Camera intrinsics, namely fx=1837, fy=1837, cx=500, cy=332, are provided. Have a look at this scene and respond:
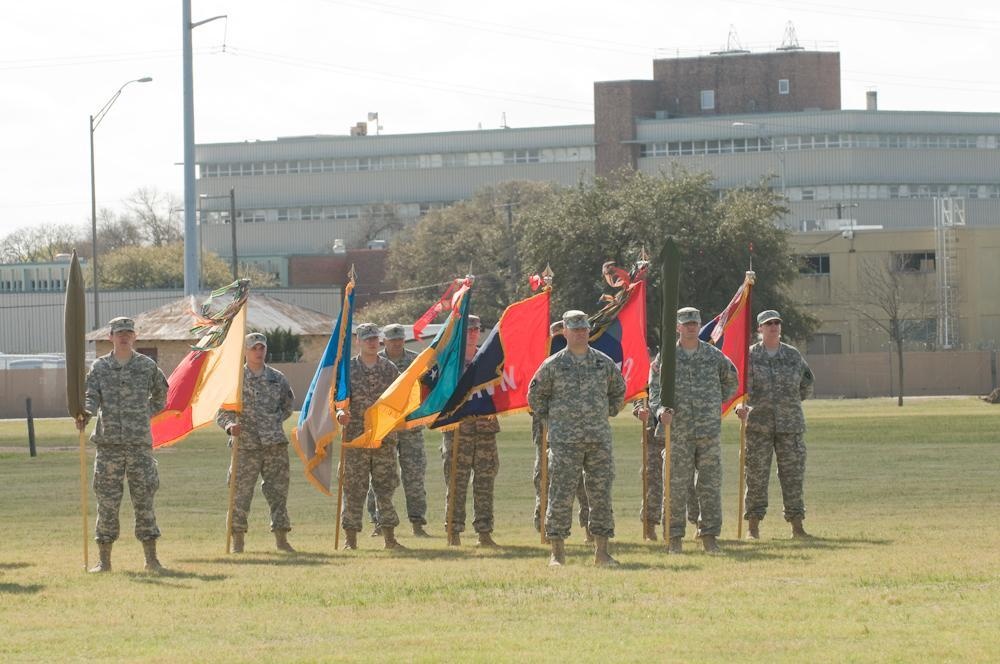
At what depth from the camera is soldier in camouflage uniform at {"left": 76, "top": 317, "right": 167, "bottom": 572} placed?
1555 centimetres

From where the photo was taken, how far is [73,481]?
2978 centimetres

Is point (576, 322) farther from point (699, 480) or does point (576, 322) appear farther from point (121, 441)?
point (121, 441)

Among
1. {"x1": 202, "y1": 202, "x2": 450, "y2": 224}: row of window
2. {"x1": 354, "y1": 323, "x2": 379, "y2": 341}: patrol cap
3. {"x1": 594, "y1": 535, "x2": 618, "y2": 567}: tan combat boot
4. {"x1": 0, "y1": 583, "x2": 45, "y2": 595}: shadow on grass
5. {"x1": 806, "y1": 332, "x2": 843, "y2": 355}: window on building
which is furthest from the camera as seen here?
{"x1": 202, "y1": 202, "x2": 450, "y2": 224}: row of window

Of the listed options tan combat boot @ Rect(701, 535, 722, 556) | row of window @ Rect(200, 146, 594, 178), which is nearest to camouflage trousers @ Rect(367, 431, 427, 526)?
tan combat boot @ Rect(701, 535, 722, 556)

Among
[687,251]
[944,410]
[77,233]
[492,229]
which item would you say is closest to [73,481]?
[944,410]

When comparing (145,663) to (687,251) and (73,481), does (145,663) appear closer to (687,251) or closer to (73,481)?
(73,481)

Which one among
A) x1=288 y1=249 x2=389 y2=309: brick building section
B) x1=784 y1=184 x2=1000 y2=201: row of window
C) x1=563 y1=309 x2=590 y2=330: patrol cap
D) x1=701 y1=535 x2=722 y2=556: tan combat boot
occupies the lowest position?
x1=701 y1=535 x2=722 y2=556: tan combat boot

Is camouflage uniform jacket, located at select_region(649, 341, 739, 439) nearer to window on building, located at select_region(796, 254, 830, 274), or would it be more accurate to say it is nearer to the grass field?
the grass field

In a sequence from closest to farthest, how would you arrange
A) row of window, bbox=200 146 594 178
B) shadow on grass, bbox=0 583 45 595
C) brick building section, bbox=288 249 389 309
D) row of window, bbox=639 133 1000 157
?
1. shadow on grass, bbox=0 583 45 595
2. brick building section, bbox=288 249 389 309
3. row of window, bbox=639 133 1000 157
4. row of window, bbox=200 146 594 178

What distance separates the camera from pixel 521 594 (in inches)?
522

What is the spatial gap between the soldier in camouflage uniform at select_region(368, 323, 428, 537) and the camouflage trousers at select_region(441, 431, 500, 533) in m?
0.35

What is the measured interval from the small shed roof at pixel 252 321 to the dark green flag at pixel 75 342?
53.8m

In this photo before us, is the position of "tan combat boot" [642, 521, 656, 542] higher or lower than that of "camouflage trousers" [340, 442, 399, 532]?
lower

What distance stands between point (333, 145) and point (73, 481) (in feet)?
307
